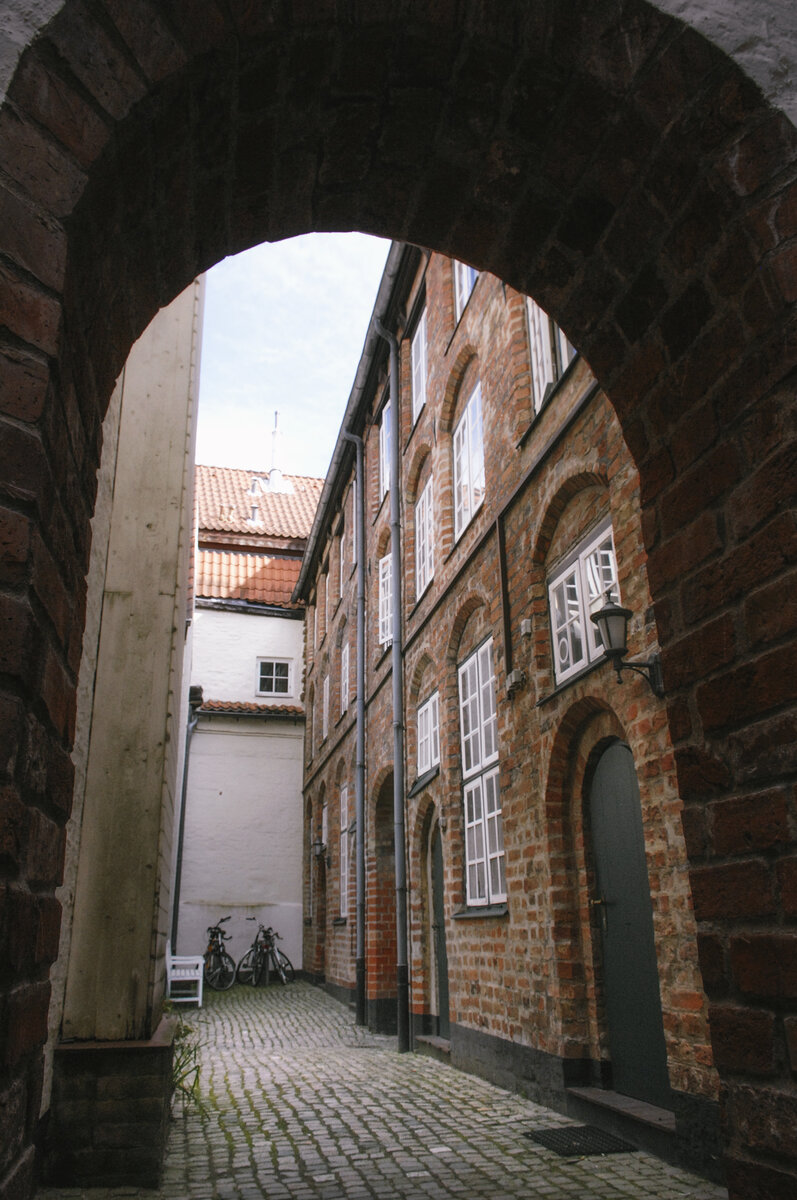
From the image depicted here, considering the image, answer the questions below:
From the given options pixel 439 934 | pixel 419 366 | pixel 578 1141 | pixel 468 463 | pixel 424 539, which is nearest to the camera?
pixel 578 1141

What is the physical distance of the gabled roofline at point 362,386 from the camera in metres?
12.2

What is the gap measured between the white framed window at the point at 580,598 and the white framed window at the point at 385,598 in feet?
20.3

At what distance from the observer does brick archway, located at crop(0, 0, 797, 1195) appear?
1597 mm

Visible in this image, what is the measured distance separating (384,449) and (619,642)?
31.4 feet

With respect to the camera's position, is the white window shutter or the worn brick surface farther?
the white window shutter

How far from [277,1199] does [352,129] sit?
15.4 ft

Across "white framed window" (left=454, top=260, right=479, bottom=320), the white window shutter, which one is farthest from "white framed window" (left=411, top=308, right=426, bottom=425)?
the white window shutter

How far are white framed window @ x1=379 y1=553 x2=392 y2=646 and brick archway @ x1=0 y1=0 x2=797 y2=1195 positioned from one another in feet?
34.4

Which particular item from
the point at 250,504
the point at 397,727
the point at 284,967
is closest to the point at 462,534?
the point at 397,727

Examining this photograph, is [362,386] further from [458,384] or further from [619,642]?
[619,642]

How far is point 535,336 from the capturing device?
7914 mm

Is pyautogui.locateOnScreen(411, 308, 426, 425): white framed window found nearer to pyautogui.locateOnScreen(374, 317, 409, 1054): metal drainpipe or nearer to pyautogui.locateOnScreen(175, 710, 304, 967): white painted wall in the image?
pyautogui.locateOnScreen(374, 317, 409, 1054): metal drainpipe

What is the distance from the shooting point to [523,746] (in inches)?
284

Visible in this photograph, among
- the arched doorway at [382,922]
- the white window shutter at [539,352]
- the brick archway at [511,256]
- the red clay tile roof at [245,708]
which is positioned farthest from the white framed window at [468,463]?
the red clay tile roof at [245,708]
